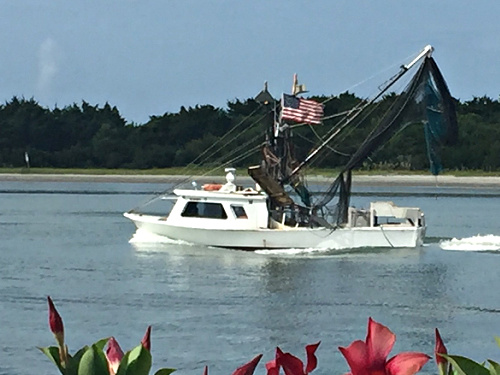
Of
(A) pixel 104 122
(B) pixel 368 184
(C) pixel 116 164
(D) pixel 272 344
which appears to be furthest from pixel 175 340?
(A) pixel 104 122

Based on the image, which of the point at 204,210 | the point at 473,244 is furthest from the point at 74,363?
the point at 473,244

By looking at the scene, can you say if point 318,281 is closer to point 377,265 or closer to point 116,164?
point 377,265

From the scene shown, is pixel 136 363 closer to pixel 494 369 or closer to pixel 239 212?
pixel 494 369

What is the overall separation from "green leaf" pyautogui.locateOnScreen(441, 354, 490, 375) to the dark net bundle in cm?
2650

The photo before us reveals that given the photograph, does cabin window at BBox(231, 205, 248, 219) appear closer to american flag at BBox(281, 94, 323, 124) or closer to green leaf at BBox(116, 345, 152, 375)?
american flag at BBox(281, 94, 323, 124)

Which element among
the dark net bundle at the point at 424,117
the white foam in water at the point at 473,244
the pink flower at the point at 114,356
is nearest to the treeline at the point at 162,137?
the white foam in water at the point at 473,244

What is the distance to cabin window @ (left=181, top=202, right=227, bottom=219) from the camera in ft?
93.1

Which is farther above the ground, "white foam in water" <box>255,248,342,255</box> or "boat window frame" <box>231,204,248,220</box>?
"boat window frame" <box>231,204,248,220</box>

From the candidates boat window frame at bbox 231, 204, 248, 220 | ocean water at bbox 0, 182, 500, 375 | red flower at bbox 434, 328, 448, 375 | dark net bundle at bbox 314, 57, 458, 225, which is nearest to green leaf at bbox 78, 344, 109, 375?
red flower at bbox 434, 328, 448, 375

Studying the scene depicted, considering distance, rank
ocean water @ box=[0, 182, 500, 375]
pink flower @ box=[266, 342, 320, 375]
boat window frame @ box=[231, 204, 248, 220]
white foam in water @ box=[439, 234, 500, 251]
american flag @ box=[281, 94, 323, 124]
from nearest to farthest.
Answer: pink flower @ box=[266, 342, 320, 375] < ocean water @ box=[0, 182, 500, 375] < boat window frame @ box=[231, 204, 248, 220] < american flag @ box=[281, 94, 323, 124] < white foam in water @ box=[439, 234, 500, 251]

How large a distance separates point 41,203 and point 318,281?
3631 cm

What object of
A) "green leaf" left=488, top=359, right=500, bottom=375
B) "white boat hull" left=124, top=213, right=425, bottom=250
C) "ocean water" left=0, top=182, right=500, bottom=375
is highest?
"green leaf" left=488, top=359, right=500, bottom=375

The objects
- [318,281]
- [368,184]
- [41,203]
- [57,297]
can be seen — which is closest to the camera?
[57,297]

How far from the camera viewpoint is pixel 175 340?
1659 cm
